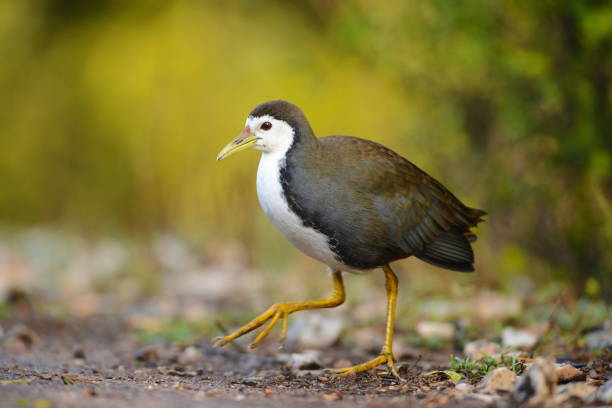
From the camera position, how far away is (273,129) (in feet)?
13.3

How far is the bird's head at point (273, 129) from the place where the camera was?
404 cm

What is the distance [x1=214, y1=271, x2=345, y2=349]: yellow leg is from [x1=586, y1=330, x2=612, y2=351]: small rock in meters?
1.39

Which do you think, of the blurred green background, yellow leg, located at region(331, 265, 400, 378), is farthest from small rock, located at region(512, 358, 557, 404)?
the blurred green background

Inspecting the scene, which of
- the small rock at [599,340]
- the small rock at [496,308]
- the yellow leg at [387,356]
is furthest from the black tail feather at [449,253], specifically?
the small rock at [496,308]

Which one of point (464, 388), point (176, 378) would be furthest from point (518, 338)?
point (176, 378)

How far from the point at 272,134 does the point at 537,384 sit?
5.96ft

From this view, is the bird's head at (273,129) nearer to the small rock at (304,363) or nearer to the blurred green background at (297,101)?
the small rock at (304,363)

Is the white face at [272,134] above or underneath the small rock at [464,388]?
above

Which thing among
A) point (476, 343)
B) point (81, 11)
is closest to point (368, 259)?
point (476, 343)

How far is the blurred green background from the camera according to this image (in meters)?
5.80

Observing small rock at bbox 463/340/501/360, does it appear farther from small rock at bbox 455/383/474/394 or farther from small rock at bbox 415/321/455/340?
small rock at bbox 455/383/474/394

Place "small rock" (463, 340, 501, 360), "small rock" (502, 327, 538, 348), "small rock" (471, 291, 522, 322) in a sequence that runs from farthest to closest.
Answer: "small rock" (471, 291, 522, 322)
"small rock" (502, 327, 538, 348)
"small rock" (463, 340, 501, 360)

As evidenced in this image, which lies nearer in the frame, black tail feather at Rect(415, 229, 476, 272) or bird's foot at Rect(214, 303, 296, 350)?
bird's foot at Rect(214, 303, 296, 350)

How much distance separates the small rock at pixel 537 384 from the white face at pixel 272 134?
1.64 m
